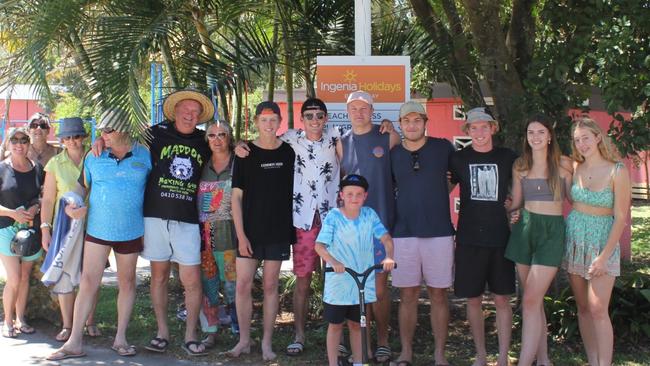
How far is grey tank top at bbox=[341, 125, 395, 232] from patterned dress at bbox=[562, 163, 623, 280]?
132 cm

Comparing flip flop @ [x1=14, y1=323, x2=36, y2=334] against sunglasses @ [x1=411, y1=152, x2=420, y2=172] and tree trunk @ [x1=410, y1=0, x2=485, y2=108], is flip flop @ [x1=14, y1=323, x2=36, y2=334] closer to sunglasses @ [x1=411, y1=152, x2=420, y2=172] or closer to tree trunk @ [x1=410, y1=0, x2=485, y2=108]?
sunglasses @ [x1=411, y1=152, x2=420, y2=172]

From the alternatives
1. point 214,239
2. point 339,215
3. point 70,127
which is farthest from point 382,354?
point 70,127

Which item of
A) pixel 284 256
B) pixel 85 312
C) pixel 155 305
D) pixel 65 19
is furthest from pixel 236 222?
pixel 65 19

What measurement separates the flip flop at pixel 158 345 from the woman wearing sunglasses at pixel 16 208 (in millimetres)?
1370

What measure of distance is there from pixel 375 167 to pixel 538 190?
1215mm

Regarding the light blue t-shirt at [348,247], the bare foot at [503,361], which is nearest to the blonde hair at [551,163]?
the light blue t-shirt at [348,247]

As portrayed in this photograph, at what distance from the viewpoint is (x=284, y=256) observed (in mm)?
5660

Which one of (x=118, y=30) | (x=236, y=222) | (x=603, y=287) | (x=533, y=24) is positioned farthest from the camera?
(x=533, y=24)

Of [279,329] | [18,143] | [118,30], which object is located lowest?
[279,329]

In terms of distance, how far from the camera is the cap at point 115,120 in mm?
5559

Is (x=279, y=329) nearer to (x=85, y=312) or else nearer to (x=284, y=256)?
(x=284, y=256)

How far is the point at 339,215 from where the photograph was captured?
498cm

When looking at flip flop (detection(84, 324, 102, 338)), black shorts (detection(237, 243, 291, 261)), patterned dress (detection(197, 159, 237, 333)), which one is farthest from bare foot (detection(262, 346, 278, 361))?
flip flop (detection(84, 324, 102, 338))

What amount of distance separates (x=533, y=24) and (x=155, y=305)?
15.7ft
